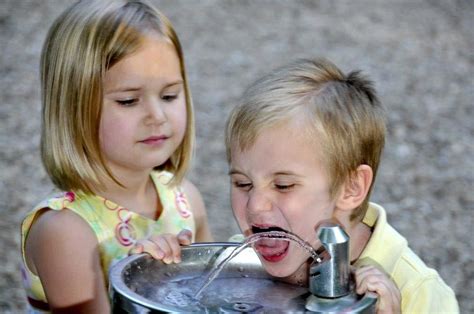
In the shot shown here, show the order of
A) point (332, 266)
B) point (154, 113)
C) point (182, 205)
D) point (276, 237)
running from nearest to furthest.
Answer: point (332, 266)
point (276, 237)
point (154, 113)
point (182, 205)

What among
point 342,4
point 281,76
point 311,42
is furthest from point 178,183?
point 342,4

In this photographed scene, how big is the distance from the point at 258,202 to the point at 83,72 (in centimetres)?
67

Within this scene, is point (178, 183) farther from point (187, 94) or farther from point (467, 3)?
point (467, 3)

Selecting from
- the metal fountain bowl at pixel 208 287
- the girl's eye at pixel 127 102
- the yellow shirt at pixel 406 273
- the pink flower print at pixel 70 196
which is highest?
the girl's eye at pixel 127 102

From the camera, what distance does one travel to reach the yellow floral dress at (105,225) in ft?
6.97

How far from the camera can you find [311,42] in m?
5.22

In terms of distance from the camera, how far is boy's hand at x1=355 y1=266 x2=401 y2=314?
142 cm

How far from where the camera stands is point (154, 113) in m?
2.06

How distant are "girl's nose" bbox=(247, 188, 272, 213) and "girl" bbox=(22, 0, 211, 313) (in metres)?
0.55

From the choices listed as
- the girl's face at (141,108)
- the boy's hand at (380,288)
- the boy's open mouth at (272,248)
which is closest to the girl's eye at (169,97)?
the girl's face at (141,108)

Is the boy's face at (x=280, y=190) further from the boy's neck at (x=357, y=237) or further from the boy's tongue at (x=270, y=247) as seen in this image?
the boy's neck at (x=357, y=237)

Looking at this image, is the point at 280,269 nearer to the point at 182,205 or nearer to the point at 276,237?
the point at 276,237

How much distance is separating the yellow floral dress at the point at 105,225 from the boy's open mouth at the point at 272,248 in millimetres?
605

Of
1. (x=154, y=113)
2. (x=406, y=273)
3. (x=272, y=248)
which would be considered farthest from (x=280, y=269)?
(x=154, y=113)
